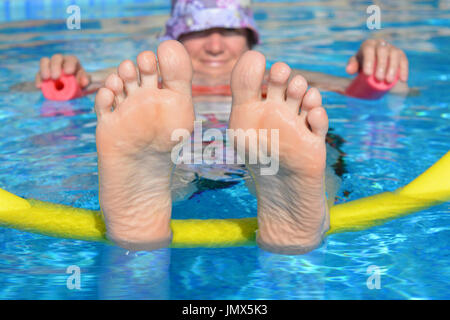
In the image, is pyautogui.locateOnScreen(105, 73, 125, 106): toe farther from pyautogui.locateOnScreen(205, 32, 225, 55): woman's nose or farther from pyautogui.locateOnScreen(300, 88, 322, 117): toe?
pyautogui.locateOnScreen(205, 32, 225, 55): woman's nose

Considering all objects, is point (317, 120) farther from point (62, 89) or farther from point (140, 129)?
point (62, 89)

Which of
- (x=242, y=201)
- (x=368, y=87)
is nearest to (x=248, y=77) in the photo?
(x=242, y=201)

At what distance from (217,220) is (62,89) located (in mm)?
943

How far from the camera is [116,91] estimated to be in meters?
1.06

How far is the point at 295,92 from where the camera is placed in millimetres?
1008

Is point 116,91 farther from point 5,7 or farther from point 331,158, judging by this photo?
point 5,7

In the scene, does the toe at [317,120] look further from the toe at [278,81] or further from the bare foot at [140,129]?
the bare foot at [140,129]

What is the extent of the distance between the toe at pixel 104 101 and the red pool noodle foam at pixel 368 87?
98cm

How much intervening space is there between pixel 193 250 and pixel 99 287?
0.70 feet

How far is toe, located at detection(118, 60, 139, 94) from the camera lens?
105cm

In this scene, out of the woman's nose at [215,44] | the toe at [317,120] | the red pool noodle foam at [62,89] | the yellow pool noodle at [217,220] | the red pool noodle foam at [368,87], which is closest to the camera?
the toe at [317,120]

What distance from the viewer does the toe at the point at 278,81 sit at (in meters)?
1.01

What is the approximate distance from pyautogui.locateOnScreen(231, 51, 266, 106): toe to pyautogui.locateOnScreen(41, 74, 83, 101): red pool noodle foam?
1.03 meters

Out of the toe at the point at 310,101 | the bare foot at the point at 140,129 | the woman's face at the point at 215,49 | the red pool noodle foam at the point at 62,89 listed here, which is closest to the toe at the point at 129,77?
the bare foot at the point at 140,129
